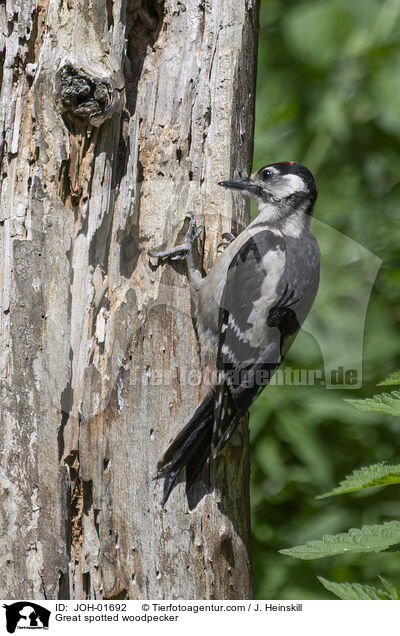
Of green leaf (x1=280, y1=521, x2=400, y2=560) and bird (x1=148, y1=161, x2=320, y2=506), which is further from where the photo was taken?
bird (x1=148, y1=161, x2=320, y2=506)

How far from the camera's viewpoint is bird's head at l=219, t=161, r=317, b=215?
2102mm

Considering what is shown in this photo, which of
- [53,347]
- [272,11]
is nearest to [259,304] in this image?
[53,347]

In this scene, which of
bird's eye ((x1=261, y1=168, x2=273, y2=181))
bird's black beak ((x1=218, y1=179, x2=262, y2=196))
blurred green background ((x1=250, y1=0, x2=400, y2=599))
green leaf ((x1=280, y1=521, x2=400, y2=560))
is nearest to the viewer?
green leaf ((x1=280, y1=521, x2=400, y2=560))

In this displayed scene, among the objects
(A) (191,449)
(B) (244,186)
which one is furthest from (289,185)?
(A) (191,449)

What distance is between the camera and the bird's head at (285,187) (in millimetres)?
2102

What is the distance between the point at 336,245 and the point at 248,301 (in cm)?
57

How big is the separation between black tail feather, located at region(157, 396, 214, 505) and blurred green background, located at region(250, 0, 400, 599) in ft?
1.75

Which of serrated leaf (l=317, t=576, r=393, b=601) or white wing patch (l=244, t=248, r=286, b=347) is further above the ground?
white wing patch (l=244, t=248, r=286, b=347)

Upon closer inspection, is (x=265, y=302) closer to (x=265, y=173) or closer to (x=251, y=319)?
(x=251, y=319)

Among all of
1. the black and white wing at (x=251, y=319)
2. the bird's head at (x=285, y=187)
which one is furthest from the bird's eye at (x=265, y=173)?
the black and white wing at (x=251, y=319)

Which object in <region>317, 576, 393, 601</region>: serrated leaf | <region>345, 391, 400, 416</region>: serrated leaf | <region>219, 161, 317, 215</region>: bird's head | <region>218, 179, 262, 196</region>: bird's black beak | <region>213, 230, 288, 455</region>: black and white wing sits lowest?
<region>317, 576, 393, 601</region>: serrated leaf

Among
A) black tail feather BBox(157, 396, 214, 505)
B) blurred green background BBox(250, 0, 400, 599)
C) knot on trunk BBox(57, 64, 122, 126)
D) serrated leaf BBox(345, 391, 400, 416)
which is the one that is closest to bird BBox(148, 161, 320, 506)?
black tail feather BBox(157, 396, 214, 505)
